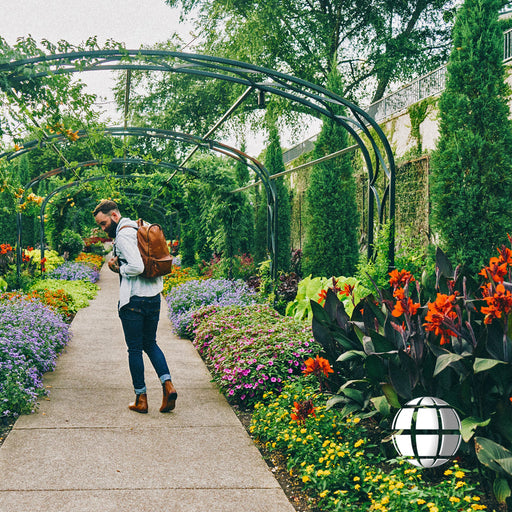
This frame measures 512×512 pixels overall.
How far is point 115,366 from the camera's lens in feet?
18.5

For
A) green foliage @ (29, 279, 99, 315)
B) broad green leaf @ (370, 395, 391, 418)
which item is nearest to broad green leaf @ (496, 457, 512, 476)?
broad green leaf @ (370, 395, 391, 418)

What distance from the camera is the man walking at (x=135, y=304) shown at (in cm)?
409

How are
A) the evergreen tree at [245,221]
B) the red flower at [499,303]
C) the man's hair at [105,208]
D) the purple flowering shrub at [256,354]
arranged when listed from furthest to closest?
the evergreen tree at [245,221]
the purple flowering shrub at [256,354]
the man's hair at [105,208]
the red flower at [499,303]

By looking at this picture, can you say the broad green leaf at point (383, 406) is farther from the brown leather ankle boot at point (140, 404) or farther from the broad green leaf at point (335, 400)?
the brown leather ankle boot at point (140, 404)

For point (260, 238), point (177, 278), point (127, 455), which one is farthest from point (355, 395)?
point (260, 238)

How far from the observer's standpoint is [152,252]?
163 inches

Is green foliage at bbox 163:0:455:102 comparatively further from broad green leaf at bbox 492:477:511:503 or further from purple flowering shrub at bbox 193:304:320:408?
broad green leaf at bbox 492:477:511:503

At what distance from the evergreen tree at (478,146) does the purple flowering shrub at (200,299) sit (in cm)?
318

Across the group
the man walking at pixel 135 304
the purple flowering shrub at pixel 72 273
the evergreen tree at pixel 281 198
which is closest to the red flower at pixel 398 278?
the man walking at pixel 135 304

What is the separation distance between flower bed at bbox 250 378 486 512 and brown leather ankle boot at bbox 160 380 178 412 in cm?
64

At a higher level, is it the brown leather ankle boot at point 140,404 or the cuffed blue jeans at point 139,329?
the cuffed blue jeans at point 139,329

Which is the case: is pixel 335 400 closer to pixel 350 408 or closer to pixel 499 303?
pixel 350 408

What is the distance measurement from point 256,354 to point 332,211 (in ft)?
23.8

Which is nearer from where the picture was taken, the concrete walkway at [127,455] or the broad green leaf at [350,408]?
the concrete walkway at [127,455]
